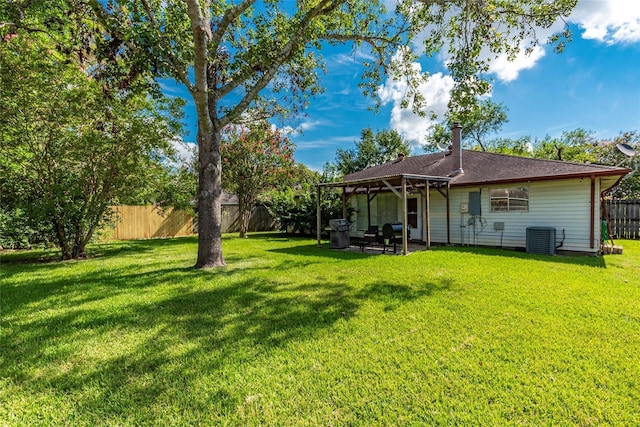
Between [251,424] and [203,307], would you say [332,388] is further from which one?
[203,307]

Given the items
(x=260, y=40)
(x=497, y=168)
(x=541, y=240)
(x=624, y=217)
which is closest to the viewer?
(x=260, y=40)

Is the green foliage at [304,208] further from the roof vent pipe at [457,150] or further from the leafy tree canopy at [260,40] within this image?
the leafy tree canopy at [260,40]

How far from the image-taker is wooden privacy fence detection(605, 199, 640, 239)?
12.1m

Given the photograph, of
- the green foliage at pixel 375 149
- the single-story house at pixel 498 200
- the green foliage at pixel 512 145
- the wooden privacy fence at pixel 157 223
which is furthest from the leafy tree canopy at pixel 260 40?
the green foliage at pixel 375 149

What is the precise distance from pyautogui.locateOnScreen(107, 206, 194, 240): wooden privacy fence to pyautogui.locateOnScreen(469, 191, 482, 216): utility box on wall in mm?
13515

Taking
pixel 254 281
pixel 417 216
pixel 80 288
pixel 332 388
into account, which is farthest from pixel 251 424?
pixel 417 216

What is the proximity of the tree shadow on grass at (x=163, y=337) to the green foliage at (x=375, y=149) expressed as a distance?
24559 millimetres

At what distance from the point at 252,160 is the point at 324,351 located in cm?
1357

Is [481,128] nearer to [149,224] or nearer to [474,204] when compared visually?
[474,204]

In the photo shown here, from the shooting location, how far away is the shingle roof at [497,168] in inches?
345

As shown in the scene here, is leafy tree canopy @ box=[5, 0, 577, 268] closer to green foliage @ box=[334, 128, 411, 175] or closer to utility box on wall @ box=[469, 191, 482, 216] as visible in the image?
utility box on wall @ box=[469, 191, 482, 216]

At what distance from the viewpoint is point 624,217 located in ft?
40.3

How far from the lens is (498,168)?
11.1m

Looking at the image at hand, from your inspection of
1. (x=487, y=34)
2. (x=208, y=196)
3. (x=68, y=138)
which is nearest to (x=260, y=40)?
(x=208, y=196)
